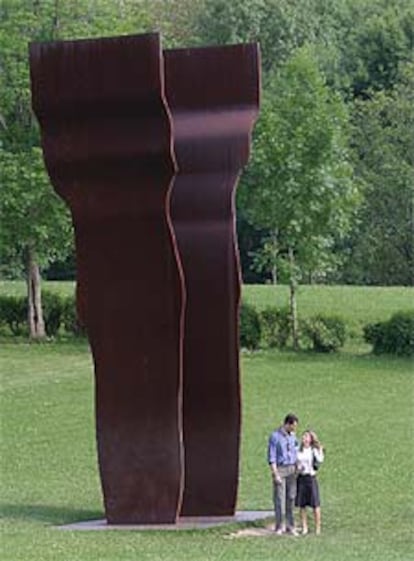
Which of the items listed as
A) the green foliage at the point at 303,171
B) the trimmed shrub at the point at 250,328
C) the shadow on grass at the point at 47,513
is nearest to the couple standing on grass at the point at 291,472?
the shadow on grass at the point at 47,513

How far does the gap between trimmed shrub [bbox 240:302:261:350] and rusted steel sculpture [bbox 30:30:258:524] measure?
1965cm

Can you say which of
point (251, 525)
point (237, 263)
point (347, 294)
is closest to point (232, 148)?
point (237, 263)

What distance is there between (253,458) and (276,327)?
49.1 feet

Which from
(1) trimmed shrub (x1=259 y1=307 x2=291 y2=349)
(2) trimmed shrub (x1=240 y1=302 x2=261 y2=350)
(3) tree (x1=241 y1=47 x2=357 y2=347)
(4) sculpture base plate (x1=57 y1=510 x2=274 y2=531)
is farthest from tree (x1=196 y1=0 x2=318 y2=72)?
(4) sculpture base plate (x1=57 y1=510 x2=274 y2=531)

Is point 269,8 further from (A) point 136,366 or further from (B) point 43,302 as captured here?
(A) point 136,366

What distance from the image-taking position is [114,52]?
51.2 feet

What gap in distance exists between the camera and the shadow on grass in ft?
55.6

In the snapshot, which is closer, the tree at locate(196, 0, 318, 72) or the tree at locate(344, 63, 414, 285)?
the tree at locate(344, 63, 414, 285)

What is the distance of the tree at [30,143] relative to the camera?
37.6 m

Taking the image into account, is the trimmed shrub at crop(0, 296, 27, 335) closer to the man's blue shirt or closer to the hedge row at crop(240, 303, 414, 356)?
the hedge row at crop(240, 303, 414, 356)

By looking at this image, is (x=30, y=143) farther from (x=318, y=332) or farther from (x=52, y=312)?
(x=318, y=332)

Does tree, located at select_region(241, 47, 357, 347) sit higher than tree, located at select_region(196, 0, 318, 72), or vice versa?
tree, located at select_region(196, 0, 318, 72)

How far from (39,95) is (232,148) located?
2.28 meters

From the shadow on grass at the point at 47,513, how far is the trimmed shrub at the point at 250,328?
61.6ft
